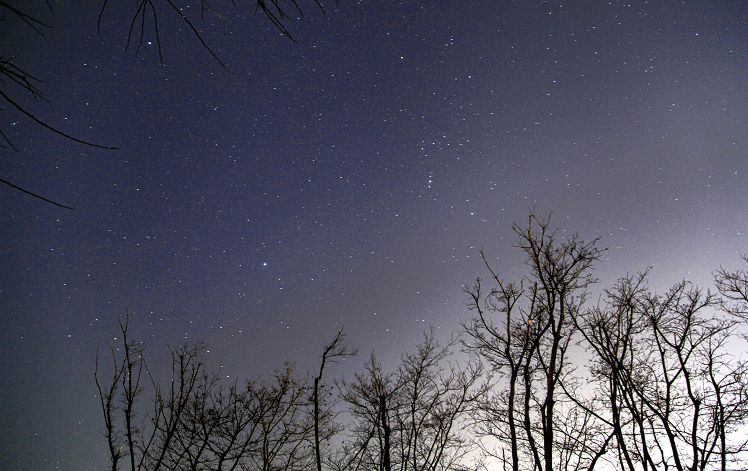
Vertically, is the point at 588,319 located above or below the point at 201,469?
above

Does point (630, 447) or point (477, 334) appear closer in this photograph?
point (477, 334)

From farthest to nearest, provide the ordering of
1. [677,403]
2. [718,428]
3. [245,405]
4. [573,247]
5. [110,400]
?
1. [677,403]
2. [718,428]
3. [245,405]
4. [573,247]
5. [110,400]

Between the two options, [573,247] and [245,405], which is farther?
[245,405]

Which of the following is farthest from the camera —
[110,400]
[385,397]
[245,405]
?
[385,397]

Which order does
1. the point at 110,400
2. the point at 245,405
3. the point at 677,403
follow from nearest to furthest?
the point at 110,400 < the point at 245,405 < the point at 677,403

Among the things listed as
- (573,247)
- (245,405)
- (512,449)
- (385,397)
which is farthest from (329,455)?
(573,247)

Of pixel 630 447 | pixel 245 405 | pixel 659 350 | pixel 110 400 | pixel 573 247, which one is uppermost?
pixel 573 247

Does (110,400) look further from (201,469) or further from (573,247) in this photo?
(573,247)

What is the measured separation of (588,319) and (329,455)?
9743mm

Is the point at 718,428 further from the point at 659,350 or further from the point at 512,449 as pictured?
the point at 512,449

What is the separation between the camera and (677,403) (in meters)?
10.5

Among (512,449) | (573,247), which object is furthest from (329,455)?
(573,247)

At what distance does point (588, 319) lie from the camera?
977cm

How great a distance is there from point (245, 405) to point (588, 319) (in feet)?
29.8
